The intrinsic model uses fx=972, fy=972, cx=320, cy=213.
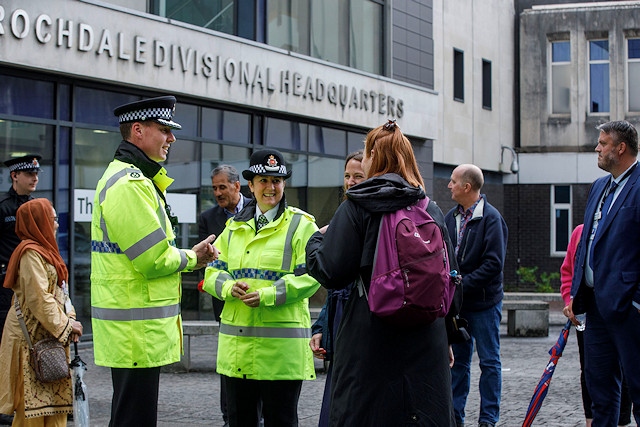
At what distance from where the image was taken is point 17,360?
6746mm

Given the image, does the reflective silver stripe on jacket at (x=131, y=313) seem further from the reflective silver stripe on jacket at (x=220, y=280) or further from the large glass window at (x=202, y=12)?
the large glass window at (x=202, y=12)

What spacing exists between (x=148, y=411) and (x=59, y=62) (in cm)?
901

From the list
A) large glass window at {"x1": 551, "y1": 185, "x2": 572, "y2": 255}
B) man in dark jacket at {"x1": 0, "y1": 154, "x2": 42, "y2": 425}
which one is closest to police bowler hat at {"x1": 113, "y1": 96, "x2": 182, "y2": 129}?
man in dark jacket at {"x1": 0, "y1": 154, "x2": 42, "y2": 425}

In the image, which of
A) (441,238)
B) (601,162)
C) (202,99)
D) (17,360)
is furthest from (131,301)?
(202,99)

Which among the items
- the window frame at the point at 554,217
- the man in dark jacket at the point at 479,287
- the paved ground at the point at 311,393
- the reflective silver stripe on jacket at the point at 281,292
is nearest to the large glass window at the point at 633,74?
the window frame at the point at 554,217

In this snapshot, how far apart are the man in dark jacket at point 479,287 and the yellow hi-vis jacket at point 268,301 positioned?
85.1 inches

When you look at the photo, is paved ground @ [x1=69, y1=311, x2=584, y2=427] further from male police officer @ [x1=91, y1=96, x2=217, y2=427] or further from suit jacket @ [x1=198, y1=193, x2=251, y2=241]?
male police officer @ [x1=91, y1=96, x2=217, y2=427]

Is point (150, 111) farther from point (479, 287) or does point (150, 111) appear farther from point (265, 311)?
point (479, 287)

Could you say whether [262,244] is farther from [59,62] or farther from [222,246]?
[59,62]

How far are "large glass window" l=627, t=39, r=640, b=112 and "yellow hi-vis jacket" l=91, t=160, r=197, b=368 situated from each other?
1016 inches

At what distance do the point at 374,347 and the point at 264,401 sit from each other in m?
1.72

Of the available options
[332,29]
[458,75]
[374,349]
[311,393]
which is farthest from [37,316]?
[458,75]

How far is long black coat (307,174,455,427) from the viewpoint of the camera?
4.28m

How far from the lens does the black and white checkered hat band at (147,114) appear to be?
17.0 ft
